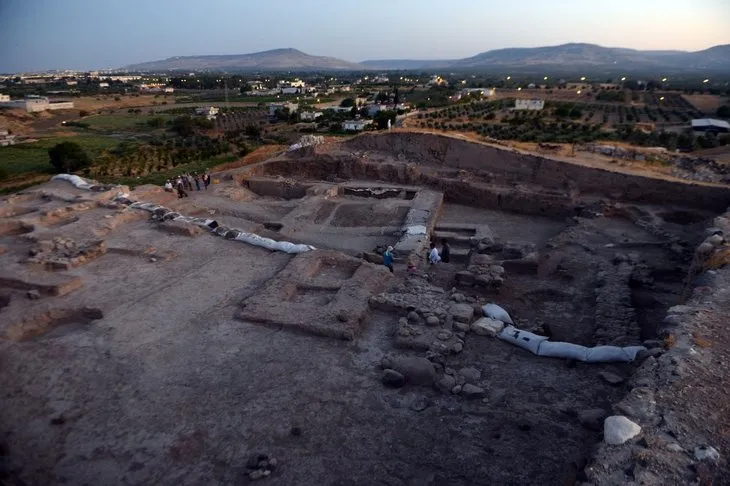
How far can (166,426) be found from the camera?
213 inches

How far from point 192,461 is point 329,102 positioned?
60.9 m

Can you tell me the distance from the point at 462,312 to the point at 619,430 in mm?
3484

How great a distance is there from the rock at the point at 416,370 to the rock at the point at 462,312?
135cm

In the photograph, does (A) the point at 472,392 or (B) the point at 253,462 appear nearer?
(B) the point at 253,462

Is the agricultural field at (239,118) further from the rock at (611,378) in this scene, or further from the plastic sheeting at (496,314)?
the rock at (611,378)

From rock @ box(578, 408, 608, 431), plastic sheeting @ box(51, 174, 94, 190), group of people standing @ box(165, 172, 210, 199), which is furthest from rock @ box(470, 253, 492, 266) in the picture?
plastic sheeting @ box(51, 174, 94, 190)

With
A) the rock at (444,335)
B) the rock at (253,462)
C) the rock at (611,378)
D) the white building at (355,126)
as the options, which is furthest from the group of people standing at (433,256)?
the white building at (355,126)

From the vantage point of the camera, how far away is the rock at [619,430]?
3998 mm

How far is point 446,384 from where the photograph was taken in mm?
5918

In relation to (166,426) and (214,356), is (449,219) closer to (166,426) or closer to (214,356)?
(214,356)

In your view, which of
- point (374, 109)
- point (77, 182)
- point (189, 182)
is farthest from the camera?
point (374, 109)

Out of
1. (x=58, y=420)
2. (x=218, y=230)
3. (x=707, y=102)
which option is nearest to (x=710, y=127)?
(x=707, y=102)

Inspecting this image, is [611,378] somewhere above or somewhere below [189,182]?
below

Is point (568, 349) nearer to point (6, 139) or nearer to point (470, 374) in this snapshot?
point (470, 374)
